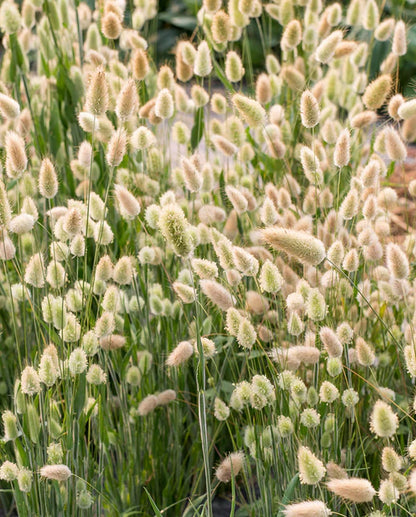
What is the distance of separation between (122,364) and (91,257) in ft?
1.95

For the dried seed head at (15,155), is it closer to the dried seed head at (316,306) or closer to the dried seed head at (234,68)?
the dried seed head at (316,306)

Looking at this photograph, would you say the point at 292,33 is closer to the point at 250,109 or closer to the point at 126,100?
the point at 250,109

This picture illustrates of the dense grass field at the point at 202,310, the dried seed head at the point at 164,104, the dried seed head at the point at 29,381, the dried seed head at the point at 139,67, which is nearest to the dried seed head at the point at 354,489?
the dense grass field at the point at 202,310

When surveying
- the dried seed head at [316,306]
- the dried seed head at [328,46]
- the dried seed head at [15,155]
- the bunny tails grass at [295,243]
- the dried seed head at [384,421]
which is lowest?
the dried seed head at [384,421]

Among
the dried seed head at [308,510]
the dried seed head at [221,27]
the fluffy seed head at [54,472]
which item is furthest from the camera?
the dried seed head at [221,27]

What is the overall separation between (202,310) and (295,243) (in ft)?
2.46

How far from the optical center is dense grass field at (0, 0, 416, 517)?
4.18 feet

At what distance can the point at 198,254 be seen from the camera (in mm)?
1860

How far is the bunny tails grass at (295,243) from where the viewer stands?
3.57ft

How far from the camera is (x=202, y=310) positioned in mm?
1820

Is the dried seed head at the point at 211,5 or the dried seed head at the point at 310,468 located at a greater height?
the dried seed head at the point at 211,5

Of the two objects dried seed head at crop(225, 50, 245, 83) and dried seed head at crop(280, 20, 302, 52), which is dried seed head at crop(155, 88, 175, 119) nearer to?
dried seed head at crop(225, 50, 245, 83)

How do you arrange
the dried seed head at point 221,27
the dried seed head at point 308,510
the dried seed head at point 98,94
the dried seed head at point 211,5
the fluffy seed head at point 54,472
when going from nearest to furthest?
the dried seed head at point 308,510
the fluffy seed head at point 54,472
the dried seed head at point 98,94
the dried seed head at point 221,27
the dried seed head at point 211,5

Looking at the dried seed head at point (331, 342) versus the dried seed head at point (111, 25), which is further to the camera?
the dried seed head at point (111, 25)
